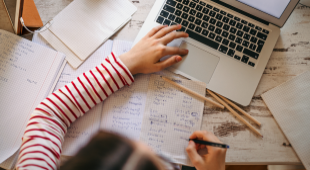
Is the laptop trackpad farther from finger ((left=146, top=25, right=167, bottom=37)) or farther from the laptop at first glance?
finger ((left=146, top=25, right=167, bottom=37))

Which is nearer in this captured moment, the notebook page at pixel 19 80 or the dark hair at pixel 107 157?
the dark hair at pixel 107 157

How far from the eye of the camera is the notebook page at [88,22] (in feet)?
2.10

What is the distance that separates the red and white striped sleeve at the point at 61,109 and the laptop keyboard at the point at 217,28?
0.24m

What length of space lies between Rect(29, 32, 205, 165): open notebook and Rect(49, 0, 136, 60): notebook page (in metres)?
0.05

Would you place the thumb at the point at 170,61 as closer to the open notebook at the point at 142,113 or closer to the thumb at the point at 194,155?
the open notebook at the point at 142,113

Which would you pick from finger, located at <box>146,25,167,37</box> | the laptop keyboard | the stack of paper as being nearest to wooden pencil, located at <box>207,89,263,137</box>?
the laptop keyboard

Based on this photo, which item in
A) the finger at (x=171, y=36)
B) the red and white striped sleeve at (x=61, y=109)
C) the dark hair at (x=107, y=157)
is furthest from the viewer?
the finger at (x=171, y=36)

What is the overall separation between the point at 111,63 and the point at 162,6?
26cm

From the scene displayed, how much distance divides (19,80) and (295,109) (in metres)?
0.83

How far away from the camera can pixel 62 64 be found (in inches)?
24.8

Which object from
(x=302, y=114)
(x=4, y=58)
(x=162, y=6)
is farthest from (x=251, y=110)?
(x=4, y=58)

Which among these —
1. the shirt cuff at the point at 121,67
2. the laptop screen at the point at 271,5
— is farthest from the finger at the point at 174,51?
the laptop screen at the point at 271,5

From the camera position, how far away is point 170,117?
0.60 m

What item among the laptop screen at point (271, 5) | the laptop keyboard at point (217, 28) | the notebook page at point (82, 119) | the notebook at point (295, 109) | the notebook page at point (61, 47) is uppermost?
the laptop screen at point (271, 5)
